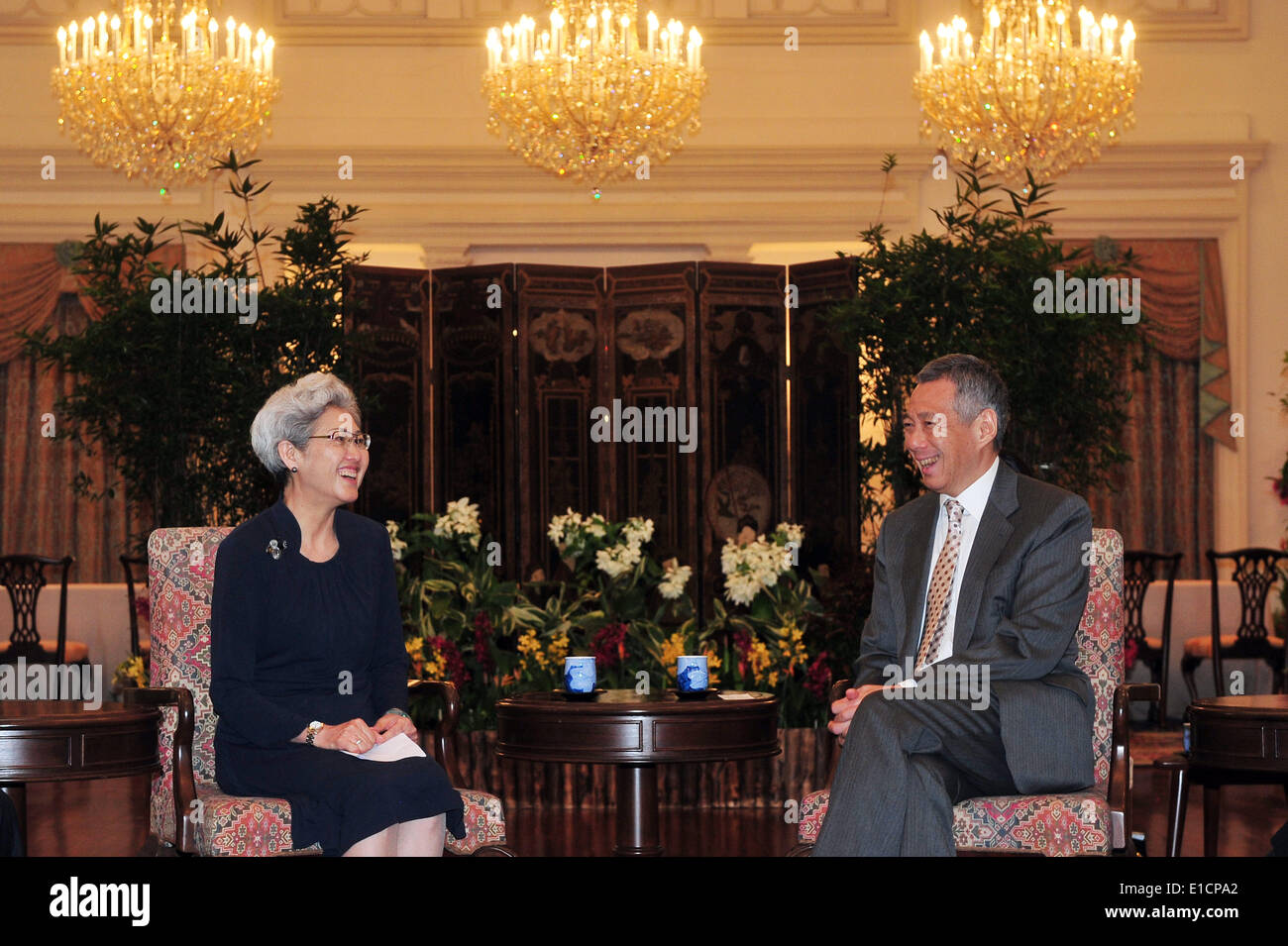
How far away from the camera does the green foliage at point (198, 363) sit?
6.26 meters

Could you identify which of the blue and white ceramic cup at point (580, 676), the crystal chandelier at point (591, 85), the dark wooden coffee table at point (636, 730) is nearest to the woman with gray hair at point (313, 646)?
the dark wooden coffee table at point (636, 730)

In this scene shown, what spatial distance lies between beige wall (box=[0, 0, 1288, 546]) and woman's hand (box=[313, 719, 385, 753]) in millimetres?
6832

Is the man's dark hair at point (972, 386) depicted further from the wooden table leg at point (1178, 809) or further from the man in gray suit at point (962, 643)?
the wooden table leg at point (1178, 809)

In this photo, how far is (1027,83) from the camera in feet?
26.1

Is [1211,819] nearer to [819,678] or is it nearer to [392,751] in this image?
[819,678]

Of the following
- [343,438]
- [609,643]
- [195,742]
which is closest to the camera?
[343,438]

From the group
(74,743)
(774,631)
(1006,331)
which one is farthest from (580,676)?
(1006,331)

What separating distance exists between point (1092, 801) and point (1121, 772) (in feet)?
0.66

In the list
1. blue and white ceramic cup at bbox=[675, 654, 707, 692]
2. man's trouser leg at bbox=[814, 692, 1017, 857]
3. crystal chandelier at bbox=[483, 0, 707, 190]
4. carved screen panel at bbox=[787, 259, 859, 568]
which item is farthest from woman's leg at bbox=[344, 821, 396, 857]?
crystal chandelier at bbox=[483, 0, 707, 190]

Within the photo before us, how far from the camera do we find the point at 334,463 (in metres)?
3.50

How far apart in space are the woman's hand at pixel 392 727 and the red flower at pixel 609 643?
2471mm
